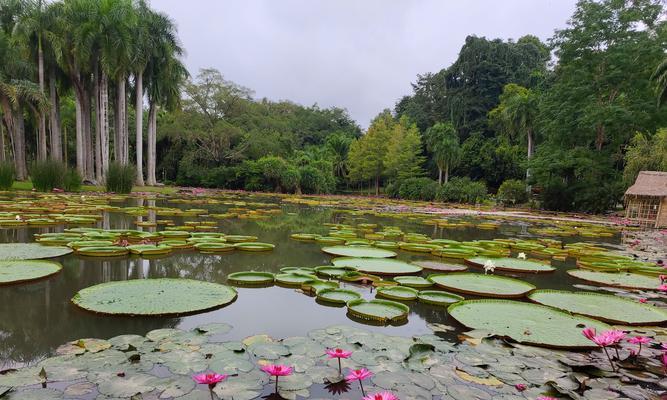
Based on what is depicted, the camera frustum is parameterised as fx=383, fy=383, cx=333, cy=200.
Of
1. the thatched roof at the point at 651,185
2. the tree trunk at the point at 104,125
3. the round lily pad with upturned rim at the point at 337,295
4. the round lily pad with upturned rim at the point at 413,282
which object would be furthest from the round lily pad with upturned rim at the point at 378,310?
the tree trunk at the point at 104,125

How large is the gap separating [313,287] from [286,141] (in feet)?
105

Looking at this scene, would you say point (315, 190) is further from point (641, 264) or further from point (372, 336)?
point (372, 336)

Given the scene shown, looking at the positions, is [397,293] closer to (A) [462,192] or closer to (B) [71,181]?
(B) [71,181]

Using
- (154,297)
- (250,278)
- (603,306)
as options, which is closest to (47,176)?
(250,278)

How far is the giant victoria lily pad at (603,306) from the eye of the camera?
3.37 meters

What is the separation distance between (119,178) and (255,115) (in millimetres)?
19743

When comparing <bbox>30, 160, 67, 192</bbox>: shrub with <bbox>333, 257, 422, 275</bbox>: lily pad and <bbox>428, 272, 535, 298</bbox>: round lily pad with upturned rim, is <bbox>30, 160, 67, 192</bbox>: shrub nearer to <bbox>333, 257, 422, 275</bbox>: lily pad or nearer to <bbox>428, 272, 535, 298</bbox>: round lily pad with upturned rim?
<bbox>333, 257, 422, 275</bbox>: lily pad

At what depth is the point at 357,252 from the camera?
583 centimetres

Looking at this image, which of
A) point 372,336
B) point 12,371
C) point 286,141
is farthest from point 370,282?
point 286,141

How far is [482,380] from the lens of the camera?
2.14 m

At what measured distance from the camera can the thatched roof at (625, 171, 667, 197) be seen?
14062 millimetres

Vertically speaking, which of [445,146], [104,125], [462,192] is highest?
[445,146]

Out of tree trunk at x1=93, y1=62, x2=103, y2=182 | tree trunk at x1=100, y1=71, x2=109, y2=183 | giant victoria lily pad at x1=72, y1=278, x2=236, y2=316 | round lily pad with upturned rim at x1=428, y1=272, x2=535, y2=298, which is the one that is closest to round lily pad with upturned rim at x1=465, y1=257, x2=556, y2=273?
round lily pad with upturned rim at x1=428, y1=272, x2=535, y2=298

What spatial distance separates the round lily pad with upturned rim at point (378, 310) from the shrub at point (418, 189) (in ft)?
89.5
